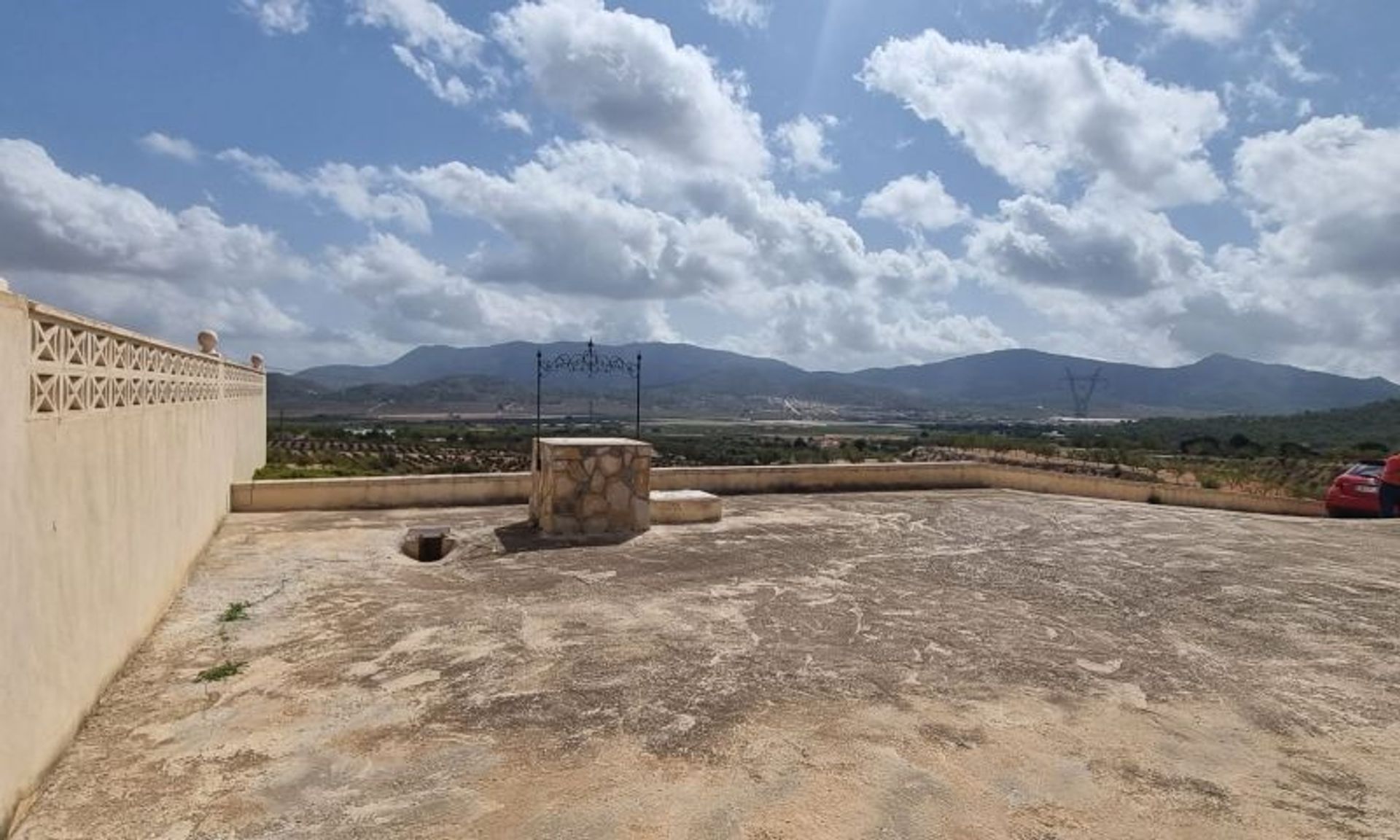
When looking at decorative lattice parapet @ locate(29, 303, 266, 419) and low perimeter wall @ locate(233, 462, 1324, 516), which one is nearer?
decorative lattice parapet @ locate(29, 303, 266, 419)

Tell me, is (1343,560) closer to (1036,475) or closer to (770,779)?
(1036,475)

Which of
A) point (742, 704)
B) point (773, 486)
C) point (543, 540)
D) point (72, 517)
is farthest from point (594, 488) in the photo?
point (72, 517)

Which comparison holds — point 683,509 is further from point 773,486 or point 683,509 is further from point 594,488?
point 773,486

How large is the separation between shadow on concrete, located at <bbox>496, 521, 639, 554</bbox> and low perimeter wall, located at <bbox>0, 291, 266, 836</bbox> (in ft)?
10.6

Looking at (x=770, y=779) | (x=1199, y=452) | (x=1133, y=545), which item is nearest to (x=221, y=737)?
(x=770, y=779)

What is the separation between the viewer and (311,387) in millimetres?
175375

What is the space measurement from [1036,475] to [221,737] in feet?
47.3

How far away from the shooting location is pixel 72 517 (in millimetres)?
4176

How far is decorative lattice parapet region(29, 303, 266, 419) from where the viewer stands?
390 cm

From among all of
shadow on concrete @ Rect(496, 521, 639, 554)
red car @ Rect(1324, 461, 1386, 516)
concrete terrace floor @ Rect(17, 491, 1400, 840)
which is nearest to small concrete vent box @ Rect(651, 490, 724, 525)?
shadow on concrete @ Rect(496, 521, 639, 554)

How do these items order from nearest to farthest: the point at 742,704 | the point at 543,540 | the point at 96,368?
1. the point at 742,704
2. the point at 96,368
3. the point at 543,540

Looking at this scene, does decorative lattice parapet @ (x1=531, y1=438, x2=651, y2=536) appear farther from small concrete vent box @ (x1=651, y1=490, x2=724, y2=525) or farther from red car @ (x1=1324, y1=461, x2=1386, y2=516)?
red car @ (x1=1324, y1=461, x2=1386, y2=516)

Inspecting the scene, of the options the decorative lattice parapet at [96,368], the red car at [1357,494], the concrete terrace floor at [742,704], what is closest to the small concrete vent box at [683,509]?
the concrete terrace floor at [742,704]

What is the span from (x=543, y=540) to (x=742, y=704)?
5317 millimetres
